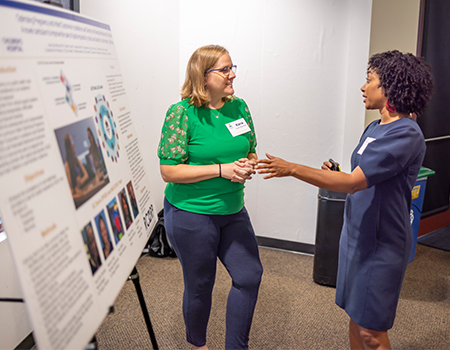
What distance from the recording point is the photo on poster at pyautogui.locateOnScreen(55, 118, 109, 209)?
2.94 feet

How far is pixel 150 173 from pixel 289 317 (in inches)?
67.3

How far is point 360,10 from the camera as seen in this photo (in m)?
3.01

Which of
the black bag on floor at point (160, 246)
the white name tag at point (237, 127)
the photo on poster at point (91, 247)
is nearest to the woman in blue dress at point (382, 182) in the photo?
the white name tag at point (237, 127)

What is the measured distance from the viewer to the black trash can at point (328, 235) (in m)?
2.81

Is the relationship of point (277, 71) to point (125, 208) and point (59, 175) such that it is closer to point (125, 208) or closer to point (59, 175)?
point (125, 208)

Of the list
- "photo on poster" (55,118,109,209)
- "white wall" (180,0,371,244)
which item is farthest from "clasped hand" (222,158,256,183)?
"white wall" (180,0,371,244)

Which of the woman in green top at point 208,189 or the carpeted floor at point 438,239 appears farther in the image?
the carpeted floor at point 438,239

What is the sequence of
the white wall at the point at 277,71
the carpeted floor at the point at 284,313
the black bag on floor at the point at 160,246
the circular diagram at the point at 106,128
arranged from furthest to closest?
the black bag on floor at the point at 160,246 < the white wall at the point at 277,71 < the carpeted floor at the point at 284,313 < the circular diagram at the point at 106,128

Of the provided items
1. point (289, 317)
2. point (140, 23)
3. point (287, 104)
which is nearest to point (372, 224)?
point (289, 317)

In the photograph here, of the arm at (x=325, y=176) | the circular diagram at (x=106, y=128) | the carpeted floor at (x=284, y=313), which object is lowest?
the carpeted floor at (x=284, y=313)

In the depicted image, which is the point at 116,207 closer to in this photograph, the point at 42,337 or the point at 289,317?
the point at 42,337

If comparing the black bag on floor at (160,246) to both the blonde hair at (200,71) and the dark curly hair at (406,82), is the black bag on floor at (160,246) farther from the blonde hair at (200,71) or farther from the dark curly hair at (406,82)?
the dark curly hair at (406,82)

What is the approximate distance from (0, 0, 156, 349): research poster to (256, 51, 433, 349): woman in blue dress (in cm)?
72

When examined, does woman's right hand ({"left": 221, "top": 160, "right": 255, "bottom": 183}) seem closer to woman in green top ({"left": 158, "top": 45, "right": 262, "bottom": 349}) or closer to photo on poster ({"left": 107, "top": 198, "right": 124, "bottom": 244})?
woman in green top ({"left": 158, "top": 45, "right": 262, "bottom": 349})
